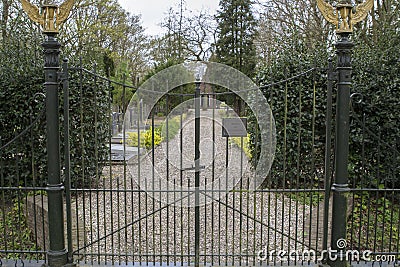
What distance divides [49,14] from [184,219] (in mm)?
3392

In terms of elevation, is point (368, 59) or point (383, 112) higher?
point (368, 59)

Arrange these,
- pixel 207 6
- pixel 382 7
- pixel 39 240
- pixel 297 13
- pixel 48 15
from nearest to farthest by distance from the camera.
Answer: pixel 48 15 → pixel 39 240 → pixel 382 7 → pixel 297 13 → pixel 207 6

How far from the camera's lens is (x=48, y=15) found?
2945mm

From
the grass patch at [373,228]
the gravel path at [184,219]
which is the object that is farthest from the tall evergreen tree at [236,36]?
the grass patch at [373,228]

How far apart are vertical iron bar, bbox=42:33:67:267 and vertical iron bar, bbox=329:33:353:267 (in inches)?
96.5

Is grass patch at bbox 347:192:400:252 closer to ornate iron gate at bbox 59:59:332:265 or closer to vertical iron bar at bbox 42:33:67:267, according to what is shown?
ornate iron gate at bbox 59:59:332:265

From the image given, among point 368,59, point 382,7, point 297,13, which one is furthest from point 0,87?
point 297,13

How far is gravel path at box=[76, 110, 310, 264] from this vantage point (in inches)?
133

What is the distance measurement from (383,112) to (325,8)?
258cm

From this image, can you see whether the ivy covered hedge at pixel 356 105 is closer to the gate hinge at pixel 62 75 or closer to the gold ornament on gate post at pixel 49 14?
the gate hinge at pixel 62 75

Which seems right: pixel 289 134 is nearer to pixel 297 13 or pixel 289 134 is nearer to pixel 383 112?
pixel 383 112

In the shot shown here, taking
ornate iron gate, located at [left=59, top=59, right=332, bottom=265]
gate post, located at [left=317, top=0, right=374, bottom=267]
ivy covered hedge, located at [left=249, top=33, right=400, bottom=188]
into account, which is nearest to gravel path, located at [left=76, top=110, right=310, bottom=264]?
ornate iron gate, located at [left=59, top=59, right=332, bottom=265]

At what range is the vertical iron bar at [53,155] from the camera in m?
3.05

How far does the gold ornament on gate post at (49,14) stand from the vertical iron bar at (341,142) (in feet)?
7.73
